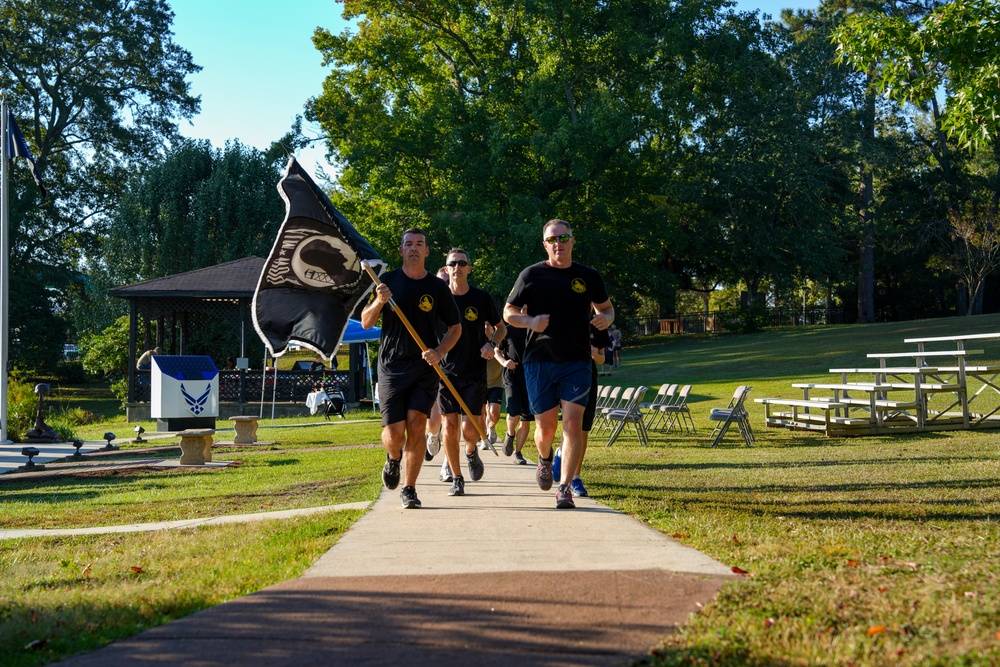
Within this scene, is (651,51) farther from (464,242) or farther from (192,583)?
(192,583)

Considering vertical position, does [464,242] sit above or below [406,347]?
above

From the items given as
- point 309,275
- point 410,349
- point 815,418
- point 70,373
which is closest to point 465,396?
point 410,349

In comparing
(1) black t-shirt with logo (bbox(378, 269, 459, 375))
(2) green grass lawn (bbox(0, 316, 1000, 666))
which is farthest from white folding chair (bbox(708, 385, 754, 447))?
(1) black t-shirt with logo (bbox(378, 269, 459, 375))

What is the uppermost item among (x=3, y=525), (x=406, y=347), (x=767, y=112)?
(x=767, y=112)

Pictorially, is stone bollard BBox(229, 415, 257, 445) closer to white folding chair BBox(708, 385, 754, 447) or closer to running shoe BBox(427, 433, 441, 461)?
running shoe BBox(427, 433, 441, 461)

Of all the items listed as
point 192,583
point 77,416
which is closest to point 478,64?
point 77,416

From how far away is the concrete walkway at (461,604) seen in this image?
3.71 metres

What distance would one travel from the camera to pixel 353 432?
19484mm

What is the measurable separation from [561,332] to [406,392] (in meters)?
1.28

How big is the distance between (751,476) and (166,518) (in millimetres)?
5667

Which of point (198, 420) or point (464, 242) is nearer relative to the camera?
point (198, 420)

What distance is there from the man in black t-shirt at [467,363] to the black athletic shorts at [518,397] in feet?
5.22

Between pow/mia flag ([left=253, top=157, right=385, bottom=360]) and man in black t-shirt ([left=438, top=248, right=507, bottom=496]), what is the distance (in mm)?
898

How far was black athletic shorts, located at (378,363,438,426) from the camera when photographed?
7.38 m
